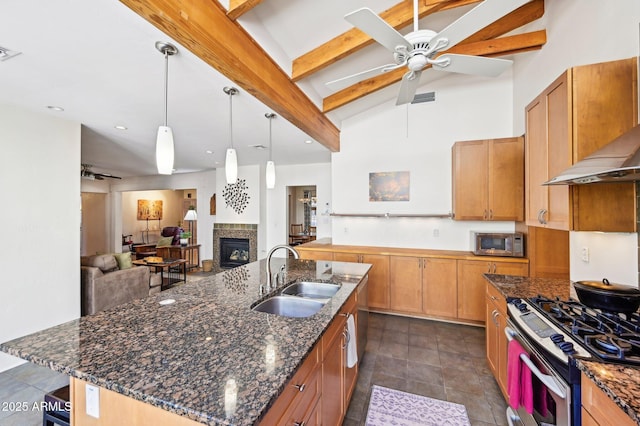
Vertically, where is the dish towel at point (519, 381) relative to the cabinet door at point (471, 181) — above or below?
below

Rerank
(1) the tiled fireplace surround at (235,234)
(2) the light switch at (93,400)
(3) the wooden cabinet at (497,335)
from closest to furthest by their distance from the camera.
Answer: (2) the light switch at (93,400)
(3) the wooden cabinet at (497,335)
(1) the tiled fireplace surround at (235,234)

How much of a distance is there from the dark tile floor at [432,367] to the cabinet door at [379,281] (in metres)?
0.34

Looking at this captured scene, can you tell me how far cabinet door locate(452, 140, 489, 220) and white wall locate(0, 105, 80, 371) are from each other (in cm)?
476

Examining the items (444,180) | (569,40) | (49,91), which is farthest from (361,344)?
(49,91)

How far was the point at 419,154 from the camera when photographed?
411 centimetres

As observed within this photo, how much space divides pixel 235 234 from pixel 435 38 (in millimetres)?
5768

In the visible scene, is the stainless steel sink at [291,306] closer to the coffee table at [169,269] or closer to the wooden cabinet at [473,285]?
the wooden cabinet at [473,285]

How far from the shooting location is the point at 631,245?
160cm

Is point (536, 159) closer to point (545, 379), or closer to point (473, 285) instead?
point (545, 379)

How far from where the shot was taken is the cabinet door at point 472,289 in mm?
3338

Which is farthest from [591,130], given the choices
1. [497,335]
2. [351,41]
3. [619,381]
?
[351,41]

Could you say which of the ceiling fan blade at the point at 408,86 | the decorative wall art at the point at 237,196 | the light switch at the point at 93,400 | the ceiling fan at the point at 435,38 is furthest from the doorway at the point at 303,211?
the light switch at the point at 93,400

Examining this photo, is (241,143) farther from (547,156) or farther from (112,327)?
(547,156)

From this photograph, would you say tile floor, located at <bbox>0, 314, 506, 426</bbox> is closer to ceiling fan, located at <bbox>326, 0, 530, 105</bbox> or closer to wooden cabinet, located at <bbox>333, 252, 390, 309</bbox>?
wooden cabinet, located at <bbox>333, 252, 390, 309</bbox>
